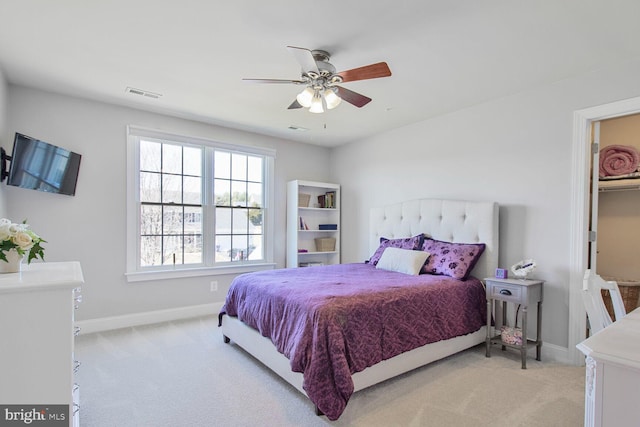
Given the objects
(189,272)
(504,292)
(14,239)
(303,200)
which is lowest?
(189,272)

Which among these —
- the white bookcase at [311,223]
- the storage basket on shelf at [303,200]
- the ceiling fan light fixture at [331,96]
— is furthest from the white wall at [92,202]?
the ceiling fan light fixture at [331,96]

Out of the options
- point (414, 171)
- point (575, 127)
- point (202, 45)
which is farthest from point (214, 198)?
point (575, 127)

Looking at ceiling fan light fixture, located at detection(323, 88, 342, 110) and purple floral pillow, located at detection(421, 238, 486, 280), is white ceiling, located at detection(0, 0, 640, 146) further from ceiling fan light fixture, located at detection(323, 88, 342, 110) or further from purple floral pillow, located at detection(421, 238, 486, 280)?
purple floral pillow, located at detection(421, 238, 486, 280)

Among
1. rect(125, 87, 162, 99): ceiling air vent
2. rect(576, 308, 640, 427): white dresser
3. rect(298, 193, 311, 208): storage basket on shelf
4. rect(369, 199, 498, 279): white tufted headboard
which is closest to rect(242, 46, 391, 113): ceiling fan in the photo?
rect(125, 87, 162, 99): ceiling air vent

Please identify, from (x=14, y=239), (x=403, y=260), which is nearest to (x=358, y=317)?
(x=403, y=260)

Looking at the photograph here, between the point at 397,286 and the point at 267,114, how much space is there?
2.54 metres

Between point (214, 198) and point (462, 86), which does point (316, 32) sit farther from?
point (214, 198)

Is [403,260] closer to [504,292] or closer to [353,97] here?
[504,292]

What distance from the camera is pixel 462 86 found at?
3.11m

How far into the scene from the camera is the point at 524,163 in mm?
3236

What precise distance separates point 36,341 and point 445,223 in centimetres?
354

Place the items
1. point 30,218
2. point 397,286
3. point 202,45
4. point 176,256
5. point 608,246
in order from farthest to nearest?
point 176,256 < point 608,246 < point 30,218 < point 397,286 < point 202,45

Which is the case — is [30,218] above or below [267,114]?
below

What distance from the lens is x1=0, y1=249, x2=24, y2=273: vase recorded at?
155 centimetres
